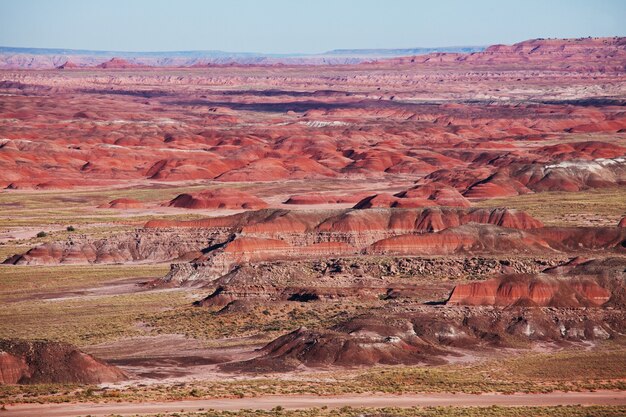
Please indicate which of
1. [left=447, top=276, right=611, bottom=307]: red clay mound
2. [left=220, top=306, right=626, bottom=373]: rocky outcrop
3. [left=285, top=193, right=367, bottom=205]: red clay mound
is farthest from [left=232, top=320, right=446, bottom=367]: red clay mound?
[left=285, top=193, right=367, bottom=205]: red clay mound

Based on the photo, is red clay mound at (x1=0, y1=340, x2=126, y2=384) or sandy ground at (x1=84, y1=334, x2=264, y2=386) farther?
sandy ground at (x1=84, y1=334, x2=264, y2=386)

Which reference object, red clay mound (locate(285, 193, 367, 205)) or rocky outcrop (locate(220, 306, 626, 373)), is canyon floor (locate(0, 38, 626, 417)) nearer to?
rocky outcrop (locate(220, 306, 626, 373))

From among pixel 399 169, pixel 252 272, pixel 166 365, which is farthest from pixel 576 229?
pixel 399 169

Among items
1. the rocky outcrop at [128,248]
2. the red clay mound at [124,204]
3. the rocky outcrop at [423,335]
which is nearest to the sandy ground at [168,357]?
the rocky outcrop at [423,335]

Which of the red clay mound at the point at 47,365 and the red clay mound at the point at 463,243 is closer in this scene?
the red clay mound at the point at 47,365

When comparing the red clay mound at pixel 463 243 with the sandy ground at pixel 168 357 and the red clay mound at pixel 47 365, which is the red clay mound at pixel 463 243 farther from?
the red clay mound at pixel 47 365

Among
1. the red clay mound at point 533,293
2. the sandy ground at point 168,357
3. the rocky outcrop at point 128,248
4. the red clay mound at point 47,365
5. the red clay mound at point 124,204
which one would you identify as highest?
the red clay mound at point 47,365

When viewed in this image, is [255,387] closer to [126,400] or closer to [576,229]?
[126,400]
